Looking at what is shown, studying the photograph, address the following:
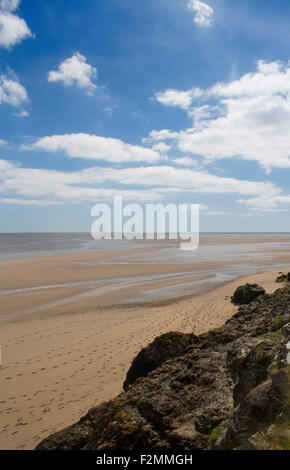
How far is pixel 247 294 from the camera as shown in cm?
1535

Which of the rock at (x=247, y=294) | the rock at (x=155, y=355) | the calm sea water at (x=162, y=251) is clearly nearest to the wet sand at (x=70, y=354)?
the rock at (x=247, y=294)

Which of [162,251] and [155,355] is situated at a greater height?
[155,355]

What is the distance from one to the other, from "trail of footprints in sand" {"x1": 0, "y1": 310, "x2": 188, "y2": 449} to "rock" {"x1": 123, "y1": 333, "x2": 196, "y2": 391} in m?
1.72

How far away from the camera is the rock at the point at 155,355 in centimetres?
566

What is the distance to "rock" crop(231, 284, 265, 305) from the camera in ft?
49.9

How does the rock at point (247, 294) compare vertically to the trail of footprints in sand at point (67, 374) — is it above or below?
above

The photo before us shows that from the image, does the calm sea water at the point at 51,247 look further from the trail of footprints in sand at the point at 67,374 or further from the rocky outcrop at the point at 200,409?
the rocky outcrop at the point at 200,409

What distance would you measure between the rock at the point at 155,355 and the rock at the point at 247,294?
1016 centimetres

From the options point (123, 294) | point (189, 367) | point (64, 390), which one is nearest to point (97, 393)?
point (64, 390)

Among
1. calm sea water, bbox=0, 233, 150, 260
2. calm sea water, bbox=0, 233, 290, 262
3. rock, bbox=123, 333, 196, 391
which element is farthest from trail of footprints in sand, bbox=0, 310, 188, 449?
calm sea water, bbox=0, 233, 150, 260

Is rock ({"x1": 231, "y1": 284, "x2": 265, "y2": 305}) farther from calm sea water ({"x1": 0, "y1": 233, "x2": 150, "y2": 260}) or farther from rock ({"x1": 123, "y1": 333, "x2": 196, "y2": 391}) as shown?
calm sea water ({"x1": 0, "y1": 233, "x2": 150, "y2": 260})

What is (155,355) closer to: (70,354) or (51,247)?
(70,354)

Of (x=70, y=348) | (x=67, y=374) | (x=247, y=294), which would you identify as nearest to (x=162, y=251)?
(x=247, y=294)

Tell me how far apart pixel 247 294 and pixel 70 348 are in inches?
395
